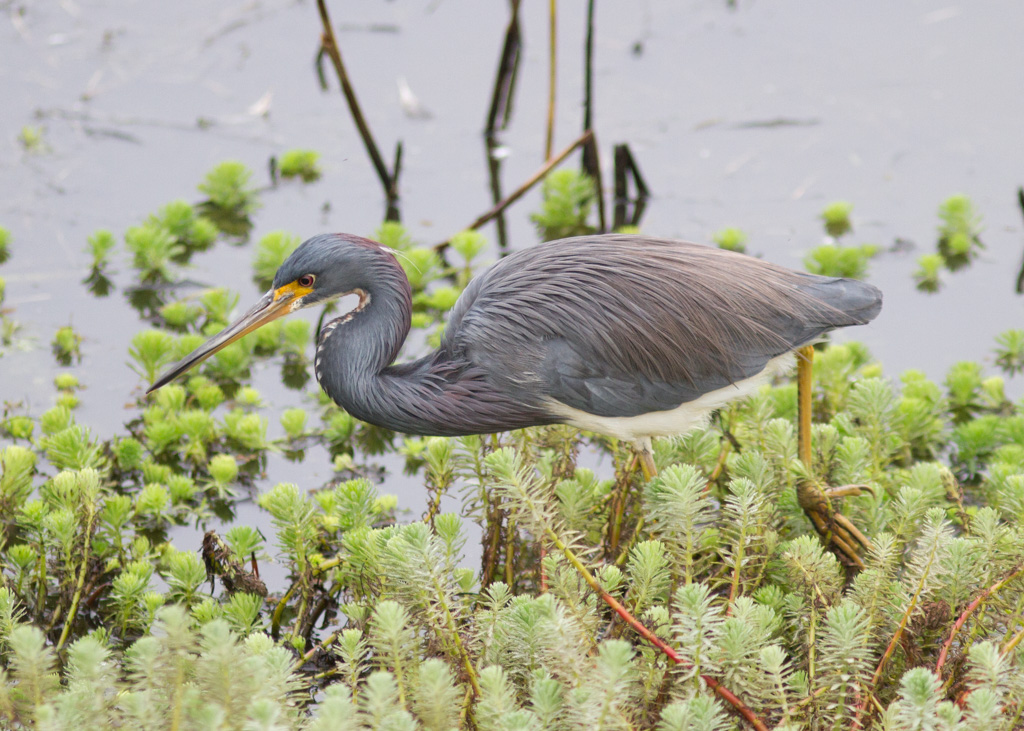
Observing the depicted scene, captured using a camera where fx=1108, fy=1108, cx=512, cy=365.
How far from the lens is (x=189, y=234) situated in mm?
6590

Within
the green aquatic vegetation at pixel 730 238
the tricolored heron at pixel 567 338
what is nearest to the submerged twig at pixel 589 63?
the green aquatic vegetation at pixel 730 238

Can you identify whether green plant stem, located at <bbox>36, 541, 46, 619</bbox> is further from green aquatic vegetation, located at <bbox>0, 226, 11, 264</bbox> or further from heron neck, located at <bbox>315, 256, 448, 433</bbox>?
green aquatic vegetation, located at <bbox>0, 226, 11, 264</bbox>

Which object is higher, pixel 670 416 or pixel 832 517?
pixel 670 416

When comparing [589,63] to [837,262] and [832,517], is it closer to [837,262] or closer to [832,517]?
[837,262]

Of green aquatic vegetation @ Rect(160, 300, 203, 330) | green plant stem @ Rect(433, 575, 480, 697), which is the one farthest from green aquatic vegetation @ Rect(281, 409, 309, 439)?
green plant stem @ Rect(433, 575, 480, 697)

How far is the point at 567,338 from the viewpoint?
3982mm

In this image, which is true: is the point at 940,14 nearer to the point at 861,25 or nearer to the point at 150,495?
the point at 861,25

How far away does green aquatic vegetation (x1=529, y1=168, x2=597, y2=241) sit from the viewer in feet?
22.7

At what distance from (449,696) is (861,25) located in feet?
25.5

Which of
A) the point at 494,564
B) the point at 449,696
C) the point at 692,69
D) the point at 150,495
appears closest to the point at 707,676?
the point at 449,696

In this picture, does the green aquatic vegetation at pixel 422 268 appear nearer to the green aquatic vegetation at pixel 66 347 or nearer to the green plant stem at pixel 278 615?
the green aquatic vegetation at pixel 66 347

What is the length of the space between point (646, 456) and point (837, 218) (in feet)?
10.9

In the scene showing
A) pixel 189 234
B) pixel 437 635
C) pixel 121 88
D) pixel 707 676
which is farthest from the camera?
pixel 121 88

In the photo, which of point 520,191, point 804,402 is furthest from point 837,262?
point 804,402
